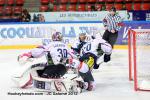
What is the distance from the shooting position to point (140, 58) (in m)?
9.67

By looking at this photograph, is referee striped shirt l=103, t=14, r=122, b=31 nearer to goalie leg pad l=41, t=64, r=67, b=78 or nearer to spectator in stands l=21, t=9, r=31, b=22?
goalie leg pad l=41, t=64, r=67, b=78

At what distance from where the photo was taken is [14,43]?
496 inches

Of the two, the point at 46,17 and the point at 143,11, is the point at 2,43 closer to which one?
the point at 46,17

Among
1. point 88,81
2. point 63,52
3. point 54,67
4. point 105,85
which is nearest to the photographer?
point 63,52

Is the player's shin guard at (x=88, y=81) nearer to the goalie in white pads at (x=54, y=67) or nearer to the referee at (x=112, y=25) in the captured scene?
the goalie in white pads at (x=54, y=67)

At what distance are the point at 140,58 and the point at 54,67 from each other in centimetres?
351

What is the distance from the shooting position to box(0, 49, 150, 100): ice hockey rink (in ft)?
20.9

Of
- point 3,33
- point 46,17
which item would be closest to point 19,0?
point 46,17

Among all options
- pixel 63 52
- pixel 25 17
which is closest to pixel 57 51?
pixel 63 52

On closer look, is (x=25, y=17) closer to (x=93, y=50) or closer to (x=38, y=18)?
(x=38, y=18)

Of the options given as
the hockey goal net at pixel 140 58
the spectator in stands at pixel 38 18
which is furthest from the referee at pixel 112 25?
the spectator in stands at pixel 38 18

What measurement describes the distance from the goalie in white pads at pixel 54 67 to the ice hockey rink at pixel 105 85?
0.20 meters

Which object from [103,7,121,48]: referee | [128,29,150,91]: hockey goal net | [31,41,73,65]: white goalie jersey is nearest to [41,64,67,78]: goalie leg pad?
[31,41,73,65]: white goalie jersey

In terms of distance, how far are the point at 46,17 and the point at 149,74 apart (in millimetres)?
6667
